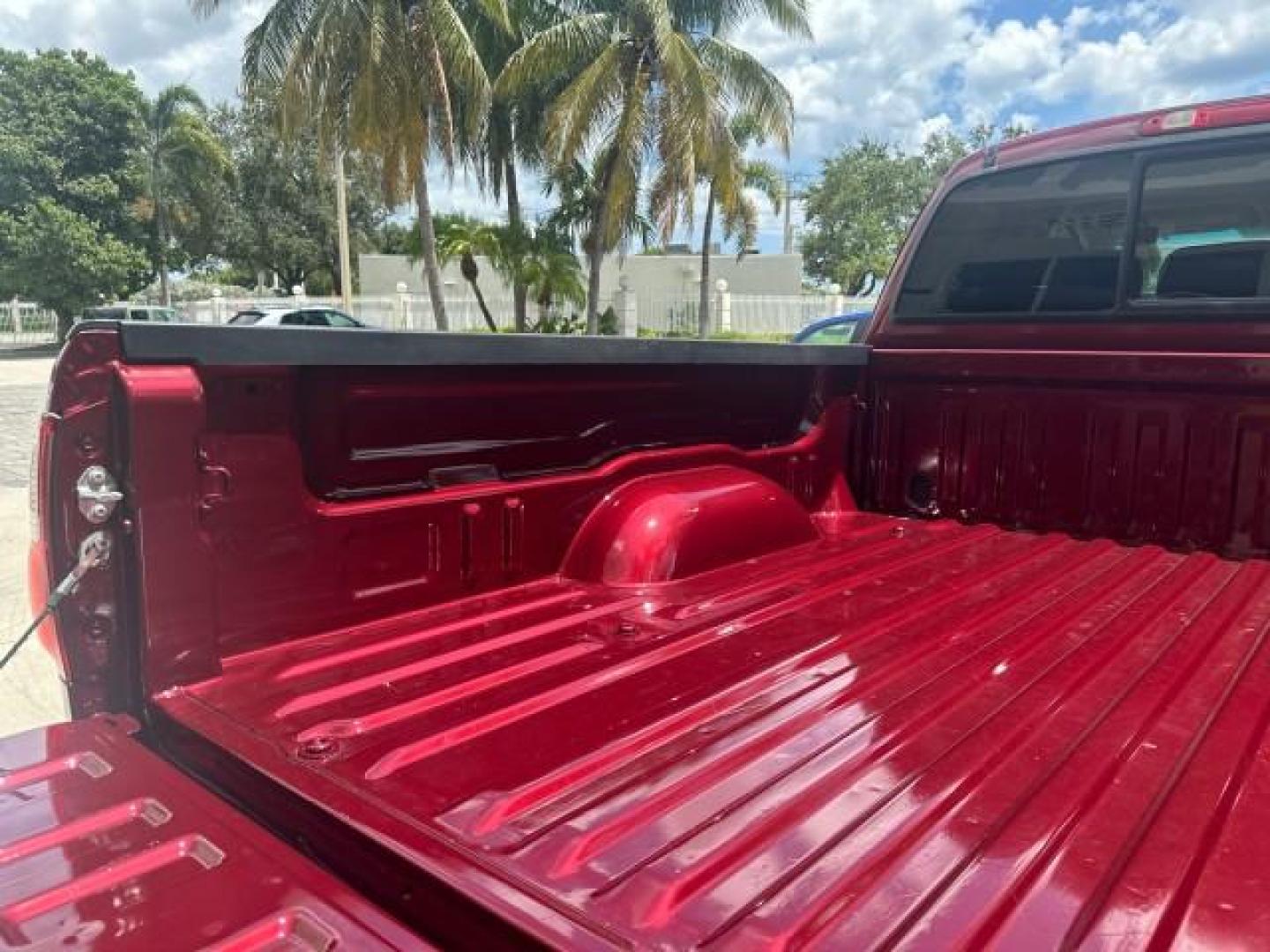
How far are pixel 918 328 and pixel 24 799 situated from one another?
3.09 m

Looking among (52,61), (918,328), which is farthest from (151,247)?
(918,328)

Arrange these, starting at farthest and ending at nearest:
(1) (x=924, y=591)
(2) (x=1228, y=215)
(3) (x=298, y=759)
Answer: (2) (x=1228, y=215) → (1) (x=924, y=591) → (3) (x=298, y=759)

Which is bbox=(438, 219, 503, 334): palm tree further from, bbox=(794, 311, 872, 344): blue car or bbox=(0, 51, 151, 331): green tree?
bbox=(0, 51, 151, 331): green tree

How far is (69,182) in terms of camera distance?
107 feet

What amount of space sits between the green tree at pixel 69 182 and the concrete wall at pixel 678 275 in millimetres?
10565

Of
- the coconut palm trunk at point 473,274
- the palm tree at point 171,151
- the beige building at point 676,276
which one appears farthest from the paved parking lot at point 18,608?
the palm tree at point 171,151

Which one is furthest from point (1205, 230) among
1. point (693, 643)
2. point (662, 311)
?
point (662, 311)

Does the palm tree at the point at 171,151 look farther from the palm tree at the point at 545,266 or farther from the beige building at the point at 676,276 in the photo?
the palm tree at the point at 545,266

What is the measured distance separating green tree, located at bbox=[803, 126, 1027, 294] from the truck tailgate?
43.4m

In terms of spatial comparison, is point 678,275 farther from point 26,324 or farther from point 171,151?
point 26,324

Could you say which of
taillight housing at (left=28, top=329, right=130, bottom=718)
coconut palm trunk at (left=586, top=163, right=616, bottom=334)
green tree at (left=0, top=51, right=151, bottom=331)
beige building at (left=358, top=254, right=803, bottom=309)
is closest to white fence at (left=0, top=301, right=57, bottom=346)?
green tree at (left=0, top=51, right=151, bottom=331)

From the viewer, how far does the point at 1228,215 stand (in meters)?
2.96

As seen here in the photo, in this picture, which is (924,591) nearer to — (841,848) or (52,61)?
(841,848)

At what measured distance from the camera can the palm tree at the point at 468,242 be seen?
22047mm
